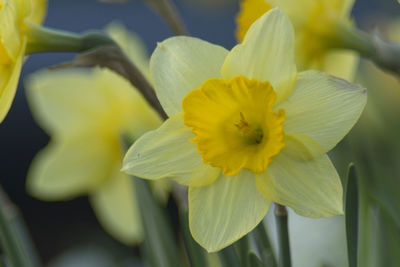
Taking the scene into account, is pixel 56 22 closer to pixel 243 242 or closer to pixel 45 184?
pixel 45 184

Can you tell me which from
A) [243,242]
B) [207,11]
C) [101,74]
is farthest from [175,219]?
[243,242]

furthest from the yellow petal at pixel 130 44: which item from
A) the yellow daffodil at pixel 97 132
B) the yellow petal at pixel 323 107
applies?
the yellow petal at pixel 323 107

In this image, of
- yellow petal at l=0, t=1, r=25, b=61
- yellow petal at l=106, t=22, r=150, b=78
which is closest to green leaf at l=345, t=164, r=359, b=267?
yellow petal at l=0, t=1, r=25, b=61

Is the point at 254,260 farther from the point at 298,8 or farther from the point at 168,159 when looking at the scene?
the point at 298,8

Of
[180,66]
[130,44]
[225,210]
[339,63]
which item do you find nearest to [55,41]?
[180,66]

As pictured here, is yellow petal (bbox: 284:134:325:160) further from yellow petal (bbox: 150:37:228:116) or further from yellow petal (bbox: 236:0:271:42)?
yellow petal (bbox: 236:0:271:42)

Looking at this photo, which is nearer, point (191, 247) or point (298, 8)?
point (191, 247)

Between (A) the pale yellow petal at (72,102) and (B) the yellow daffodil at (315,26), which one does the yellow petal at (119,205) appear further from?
(B) the yellow daffodil at (315,26)
